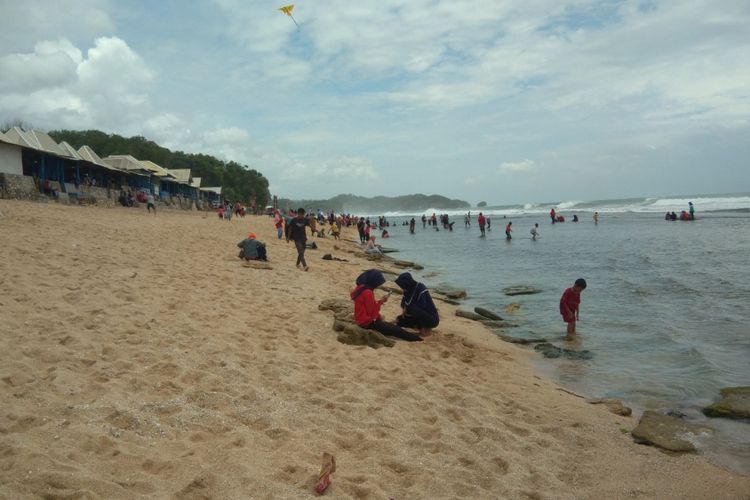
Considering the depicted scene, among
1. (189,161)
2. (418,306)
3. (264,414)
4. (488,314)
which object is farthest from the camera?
(189,161)

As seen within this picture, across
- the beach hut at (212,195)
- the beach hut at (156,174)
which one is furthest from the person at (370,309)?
the beach hut at (212,195)

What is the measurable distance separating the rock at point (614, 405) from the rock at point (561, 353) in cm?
210

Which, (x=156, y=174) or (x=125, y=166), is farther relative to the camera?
(x=156, y=174)

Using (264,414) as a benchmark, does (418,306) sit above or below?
above

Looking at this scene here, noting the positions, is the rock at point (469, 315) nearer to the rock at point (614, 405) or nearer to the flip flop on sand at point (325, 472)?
the rock at point (614, 405)

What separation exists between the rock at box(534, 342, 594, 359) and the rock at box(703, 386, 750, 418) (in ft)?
7.29

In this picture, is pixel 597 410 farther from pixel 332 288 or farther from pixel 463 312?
pixel 332 288

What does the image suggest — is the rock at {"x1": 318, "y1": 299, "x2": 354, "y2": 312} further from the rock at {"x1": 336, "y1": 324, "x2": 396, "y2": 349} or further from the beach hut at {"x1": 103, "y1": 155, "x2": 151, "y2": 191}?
the beach hut at {"x1": 103, "y1": 155, "x2": 151, "y2": 191}

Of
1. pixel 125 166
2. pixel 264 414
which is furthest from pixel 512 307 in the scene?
pixel 125 166

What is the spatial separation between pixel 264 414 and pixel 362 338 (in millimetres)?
2960

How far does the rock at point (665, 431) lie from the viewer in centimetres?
458

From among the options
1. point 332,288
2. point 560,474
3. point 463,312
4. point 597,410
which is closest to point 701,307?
point 463,312

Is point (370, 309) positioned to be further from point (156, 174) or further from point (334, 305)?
point (156, 174)

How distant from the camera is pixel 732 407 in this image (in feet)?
18.1
